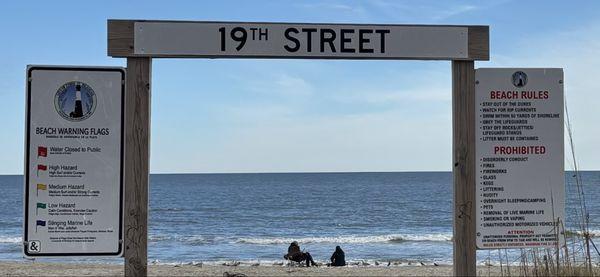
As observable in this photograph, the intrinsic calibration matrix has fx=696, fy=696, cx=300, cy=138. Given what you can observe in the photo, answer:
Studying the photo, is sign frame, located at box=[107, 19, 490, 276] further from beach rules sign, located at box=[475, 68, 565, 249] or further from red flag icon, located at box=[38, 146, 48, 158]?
red flag icon, located at box=[38, 146, 48, 158]

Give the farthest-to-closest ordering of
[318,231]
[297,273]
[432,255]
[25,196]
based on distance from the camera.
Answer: [318,231] < [432,255] < [297,273] < [25,196]

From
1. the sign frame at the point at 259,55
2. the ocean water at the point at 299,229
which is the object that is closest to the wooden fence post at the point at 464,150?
the sign frame at the point at 259,55

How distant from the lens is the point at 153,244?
3244cm

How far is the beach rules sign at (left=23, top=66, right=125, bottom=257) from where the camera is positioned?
17.8 feet

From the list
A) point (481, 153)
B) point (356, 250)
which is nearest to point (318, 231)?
point (356, 250)

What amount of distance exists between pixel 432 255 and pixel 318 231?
60.6ft

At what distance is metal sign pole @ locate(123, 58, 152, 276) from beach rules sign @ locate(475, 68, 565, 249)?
2731 millimetres

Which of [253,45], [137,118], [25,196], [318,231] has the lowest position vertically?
[318,231]

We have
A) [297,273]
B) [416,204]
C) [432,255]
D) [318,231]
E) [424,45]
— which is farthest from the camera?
[416,204]

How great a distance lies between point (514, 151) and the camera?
5844 millimetres

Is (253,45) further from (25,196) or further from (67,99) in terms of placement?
(25,196)

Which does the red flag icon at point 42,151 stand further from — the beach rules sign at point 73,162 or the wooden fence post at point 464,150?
the wooden fence post at point 464,150

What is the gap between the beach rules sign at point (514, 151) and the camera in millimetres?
5832

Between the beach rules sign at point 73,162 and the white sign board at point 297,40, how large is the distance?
19.3 inches
